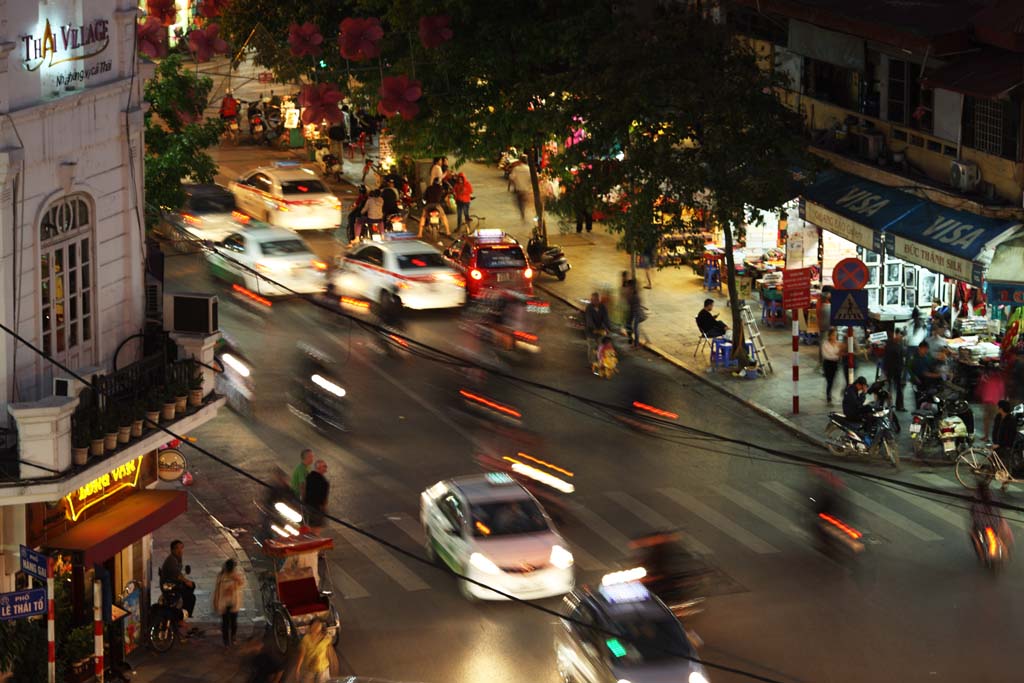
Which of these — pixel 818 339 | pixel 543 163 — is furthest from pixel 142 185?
pixel 543 163

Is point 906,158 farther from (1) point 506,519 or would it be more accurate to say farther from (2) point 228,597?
(2) point 228,597

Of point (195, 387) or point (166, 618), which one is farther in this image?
point (166, 618)

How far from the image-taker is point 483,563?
909 inches

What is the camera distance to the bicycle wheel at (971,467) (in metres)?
27.9

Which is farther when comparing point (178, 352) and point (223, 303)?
point (223, 303)

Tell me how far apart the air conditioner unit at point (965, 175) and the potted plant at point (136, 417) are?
1831cm

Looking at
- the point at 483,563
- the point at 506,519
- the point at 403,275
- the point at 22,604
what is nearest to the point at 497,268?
the point at 403,275

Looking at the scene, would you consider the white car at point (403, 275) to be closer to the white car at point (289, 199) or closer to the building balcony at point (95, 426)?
the white car at point (289, 199)

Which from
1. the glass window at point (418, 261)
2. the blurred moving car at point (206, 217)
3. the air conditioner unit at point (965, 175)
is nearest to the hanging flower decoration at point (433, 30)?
the glass window at point (418, 261)

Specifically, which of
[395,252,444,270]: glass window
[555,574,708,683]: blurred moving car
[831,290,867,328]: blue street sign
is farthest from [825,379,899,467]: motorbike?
[395,252,444,270]: glass window

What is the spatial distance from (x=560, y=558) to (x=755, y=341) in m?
12.6

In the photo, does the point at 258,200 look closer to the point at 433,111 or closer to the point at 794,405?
the point at 433,111

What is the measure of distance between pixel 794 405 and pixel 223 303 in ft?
44.5

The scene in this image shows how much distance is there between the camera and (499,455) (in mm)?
29547
